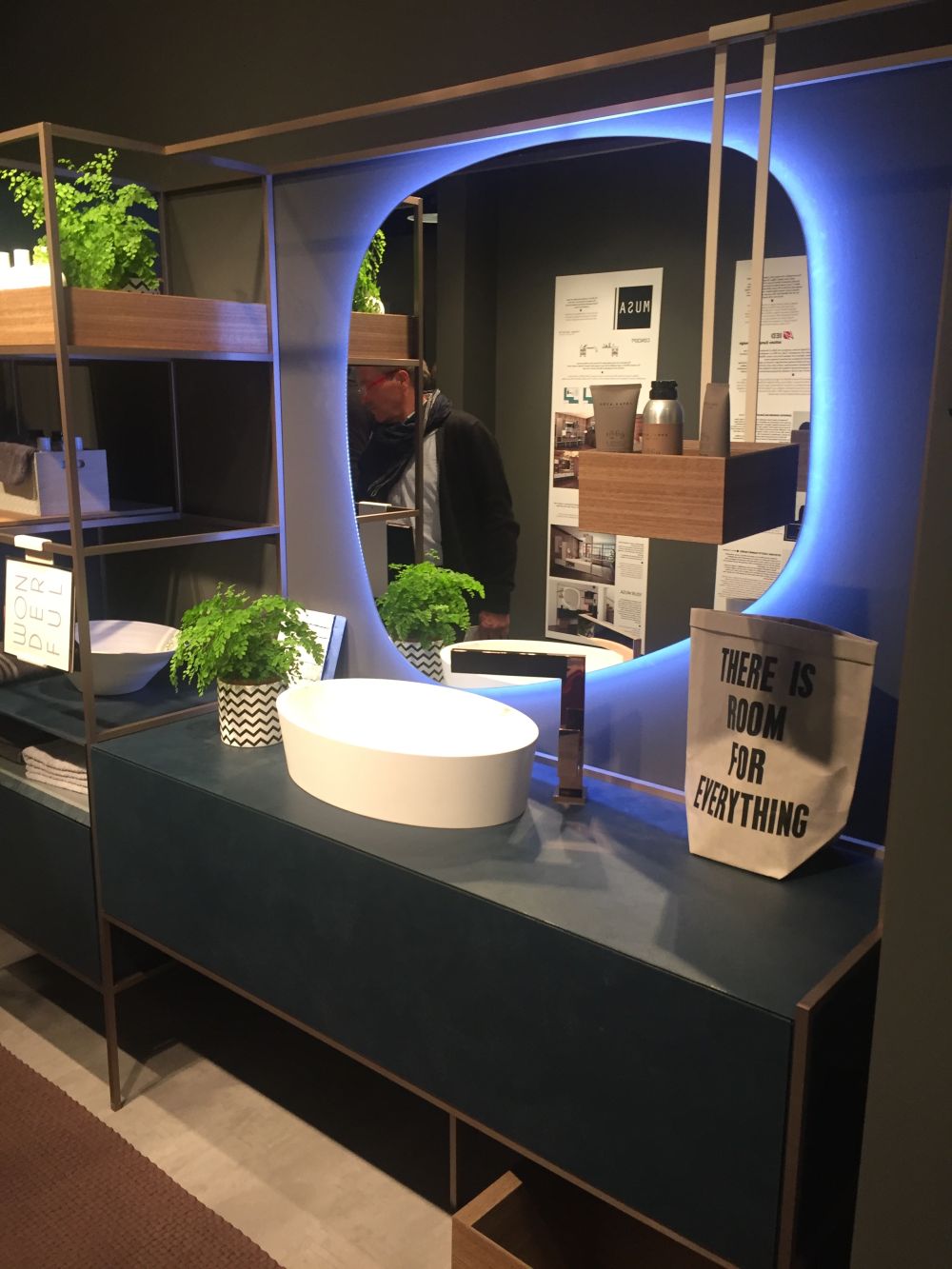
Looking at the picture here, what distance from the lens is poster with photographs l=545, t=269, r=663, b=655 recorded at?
5.50 feet

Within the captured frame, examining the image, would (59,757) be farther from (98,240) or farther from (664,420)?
(664,420)

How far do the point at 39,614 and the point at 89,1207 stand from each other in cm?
112

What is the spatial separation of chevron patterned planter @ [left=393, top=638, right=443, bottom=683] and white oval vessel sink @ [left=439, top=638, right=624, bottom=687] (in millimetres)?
16

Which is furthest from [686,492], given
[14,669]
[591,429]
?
[14,669]

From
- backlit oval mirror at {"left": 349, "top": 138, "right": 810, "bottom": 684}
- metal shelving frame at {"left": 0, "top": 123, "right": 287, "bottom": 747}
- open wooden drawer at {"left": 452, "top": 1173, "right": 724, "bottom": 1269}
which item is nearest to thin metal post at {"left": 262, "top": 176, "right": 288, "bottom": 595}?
metal shelving frame at {"left": 0, "top": 123, "right": 287, "bottom": 747}

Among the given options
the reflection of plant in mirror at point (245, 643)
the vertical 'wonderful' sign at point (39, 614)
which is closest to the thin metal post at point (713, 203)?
the reflection of plant in mirror at point (245, 643)

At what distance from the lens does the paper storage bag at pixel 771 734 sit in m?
1.44

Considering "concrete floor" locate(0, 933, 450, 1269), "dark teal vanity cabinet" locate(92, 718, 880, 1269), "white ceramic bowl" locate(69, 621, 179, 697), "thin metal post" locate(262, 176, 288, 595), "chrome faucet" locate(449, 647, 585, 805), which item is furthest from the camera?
"white ceramic bowl" locate(69, 621, 179, 697)

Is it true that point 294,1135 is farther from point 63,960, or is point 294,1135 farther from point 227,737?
point 227,737

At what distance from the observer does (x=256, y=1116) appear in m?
2.27

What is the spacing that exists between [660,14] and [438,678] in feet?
3.93

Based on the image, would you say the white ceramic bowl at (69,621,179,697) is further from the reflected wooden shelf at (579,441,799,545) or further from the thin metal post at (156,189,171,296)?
the reflected wooden shelf at (579,441,799,545)

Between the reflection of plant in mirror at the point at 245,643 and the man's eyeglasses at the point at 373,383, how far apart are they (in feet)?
1.44

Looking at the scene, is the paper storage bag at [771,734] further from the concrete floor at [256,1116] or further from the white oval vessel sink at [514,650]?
the concrete floor at [256,1116]
